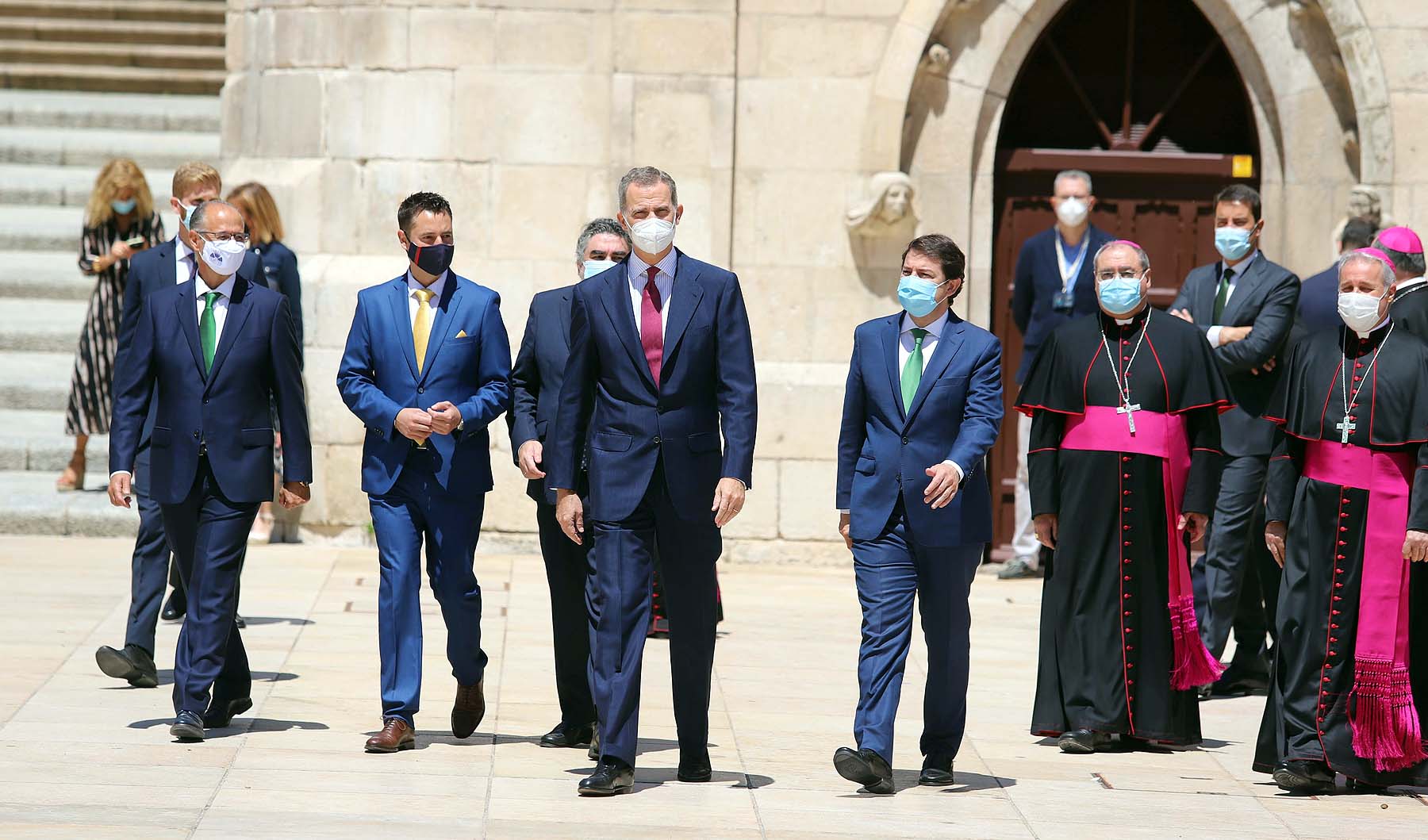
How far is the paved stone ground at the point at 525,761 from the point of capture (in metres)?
5.80

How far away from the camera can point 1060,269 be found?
1059 cm

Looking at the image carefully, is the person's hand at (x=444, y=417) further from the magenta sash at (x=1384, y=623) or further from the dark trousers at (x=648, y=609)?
the magenta sash at (x=1384, y=623)

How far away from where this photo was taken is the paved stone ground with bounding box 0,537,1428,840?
19.0 ft

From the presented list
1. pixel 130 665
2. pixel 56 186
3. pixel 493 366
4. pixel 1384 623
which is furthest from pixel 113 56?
pixel 1384 623

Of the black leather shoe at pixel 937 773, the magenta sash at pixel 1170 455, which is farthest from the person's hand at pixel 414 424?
the magenta sash at pixel 1170 455

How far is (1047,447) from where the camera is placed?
746cm

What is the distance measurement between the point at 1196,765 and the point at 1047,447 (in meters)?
1.31

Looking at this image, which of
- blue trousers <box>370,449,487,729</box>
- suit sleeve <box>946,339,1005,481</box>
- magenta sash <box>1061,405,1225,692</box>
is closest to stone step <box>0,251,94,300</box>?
blue trousers <box>370,449,487,729</box>

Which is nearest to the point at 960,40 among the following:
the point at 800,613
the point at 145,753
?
the point at 800,613

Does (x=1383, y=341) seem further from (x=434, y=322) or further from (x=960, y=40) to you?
(x=960, y=40)

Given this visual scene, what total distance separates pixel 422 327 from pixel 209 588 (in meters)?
1.18

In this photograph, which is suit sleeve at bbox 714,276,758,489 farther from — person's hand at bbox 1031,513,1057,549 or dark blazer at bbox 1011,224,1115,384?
dark blazer at bbox 1011,224,1115,384

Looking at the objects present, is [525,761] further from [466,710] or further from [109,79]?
[109,79]

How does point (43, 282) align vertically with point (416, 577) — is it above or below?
above
